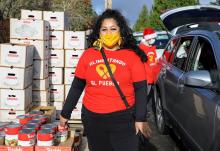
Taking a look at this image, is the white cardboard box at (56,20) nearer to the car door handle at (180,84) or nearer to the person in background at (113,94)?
the car door handle at (180,84)

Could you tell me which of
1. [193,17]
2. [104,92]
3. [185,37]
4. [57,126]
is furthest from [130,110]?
[193,17]

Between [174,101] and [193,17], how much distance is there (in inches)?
123

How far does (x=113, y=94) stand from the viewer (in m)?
3.58

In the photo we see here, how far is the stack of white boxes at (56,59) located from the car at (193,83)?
189cm

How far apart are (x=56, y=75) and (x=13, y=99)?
138cm

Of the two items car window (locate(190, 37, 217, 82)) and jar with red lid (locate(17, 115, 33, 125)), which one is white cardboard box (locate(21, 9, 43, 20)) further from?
car window (locate(190, 37, 217, 82))

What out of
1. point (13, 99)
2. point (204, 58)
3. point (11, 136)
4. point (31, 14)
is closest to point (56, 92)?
point (13, 99)

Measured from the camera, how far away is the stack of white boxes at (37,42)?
7.54 m

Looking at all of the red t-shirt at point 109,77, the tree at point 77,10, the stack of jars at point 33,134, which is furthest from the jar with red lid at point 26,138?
the tree at point 77,10

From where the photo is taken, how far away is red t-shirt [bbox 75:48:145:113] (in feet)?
11.8

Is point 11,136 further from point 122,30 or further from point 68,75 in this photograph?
point 68,75

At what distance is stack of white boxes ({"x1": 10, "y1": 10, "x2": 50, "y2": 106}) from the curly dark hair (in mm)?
3789

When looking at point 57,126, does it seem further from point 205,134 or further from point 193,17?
point 193,17

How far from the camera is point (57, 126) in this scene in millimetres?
5410
